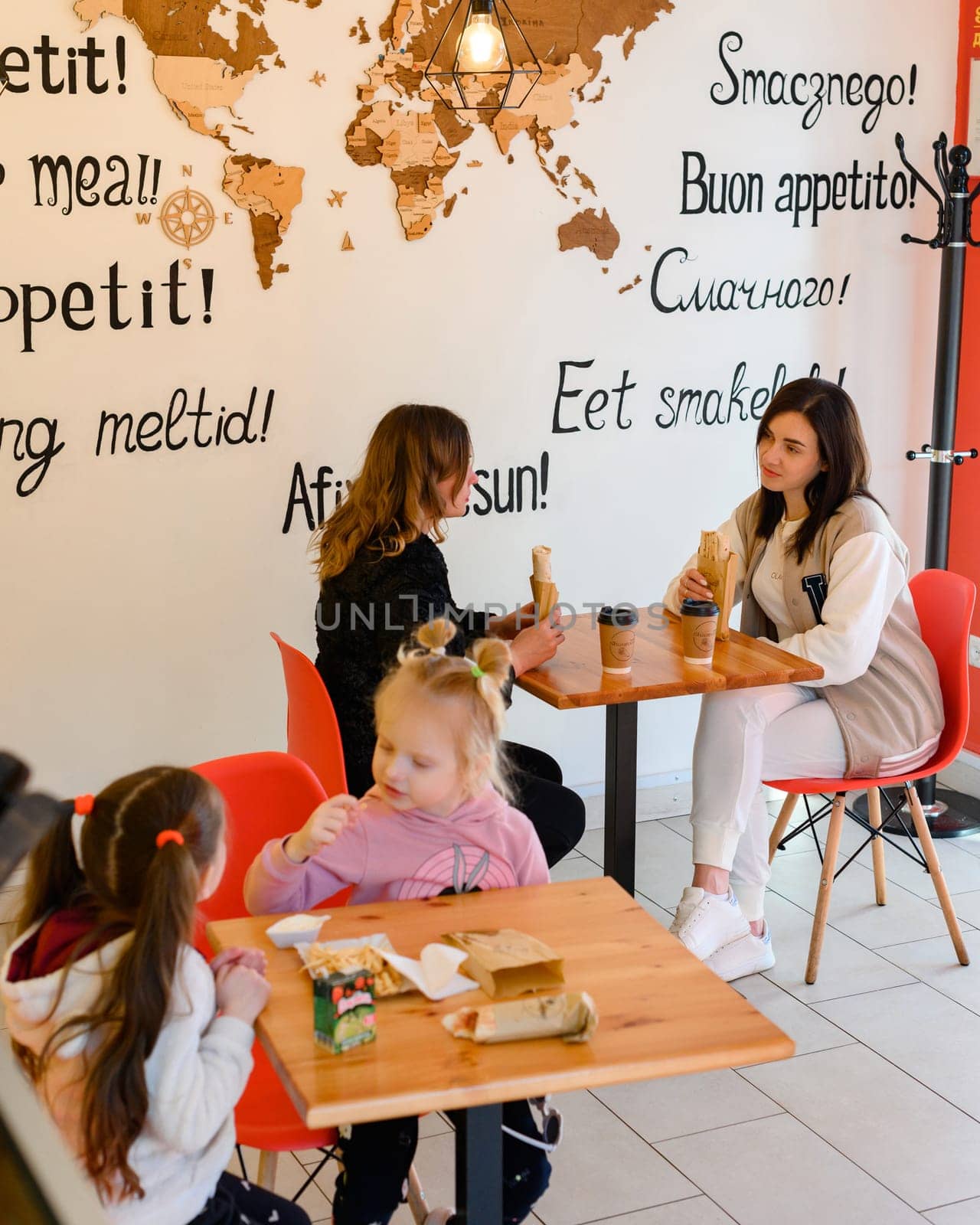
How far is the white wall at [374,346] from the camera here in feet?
10.6

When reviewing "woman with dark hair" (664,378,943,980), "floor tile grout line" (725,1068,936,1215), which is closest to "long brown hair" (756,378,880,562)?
"woman with dark hair" (664,378,943,980)

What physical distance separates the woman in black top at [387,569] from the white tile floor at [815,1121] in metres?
0.67

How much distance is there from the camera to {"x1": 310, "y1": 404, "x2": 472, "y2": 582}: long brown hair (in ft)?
8.94

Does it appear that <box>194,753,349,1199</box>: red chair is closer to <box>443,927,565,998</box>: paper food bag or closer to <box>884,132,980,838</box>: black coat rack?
<box>443,927,565,998</box>: paper food bag

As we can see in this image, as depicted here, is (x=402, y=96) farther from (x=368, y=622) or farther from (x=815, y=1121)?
(x=815, y=1121)

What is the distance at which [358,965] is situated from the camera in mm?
1566

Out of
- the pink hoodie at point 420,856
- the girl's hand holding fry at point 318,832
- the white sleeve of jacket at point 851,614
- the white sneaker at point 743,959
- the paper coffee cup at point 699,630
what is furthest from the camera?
the white sneaker at point 743,959

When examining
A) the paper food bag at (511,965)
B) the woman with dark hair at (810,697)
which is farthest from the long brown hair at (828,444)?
the paper food bag at (511,965)

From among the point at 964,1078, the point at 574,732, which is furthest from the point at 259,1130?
the point at 574,732

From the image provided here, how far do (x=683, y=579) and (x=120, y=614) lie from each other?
53.8 inches

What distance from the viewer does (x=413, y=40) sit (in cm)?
339

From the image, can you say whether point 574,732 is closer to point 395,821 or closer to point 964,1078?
point 964,1078

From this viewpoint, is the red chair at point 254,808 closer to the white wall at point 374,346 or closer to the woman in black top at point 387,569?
the woman in black top at point 387,569

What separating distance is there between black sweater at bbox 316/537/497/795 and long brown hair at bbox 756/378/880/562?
92cm
